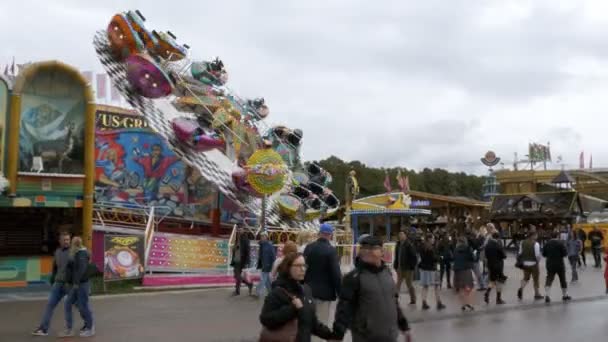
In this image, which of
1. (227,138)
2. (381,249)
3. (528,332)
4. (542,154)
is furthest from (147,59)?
(542,154)

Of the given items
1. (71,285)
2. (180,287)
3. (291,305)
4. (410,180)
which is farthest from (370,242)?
(410,180)

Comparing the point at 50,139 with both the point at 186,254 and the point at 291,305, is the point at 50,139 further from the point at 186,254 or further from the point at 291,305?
the point at 291,305

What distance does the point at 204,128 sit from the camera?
79.2 ft

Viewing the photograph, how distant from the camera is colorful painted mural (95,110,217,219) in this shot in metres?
23.9

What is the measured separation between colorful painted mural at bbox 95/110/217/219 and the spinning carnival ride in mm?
1219

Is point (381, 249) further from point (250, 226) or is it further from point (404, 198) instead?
point (404, 198)

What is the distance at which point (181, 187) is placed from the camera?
2452cm

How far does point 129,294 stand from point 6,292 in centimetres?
312

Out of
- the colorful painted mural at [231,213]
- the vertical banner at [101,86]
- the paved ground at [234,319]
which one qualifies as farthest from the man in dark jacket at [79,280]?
the vertical banner at [101,86]

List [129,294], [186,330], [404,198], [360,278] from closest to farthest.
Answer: [360,278]
[186,330]
[129,294]
[404,198]

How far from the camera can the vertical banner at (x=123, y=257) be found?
16.5 m

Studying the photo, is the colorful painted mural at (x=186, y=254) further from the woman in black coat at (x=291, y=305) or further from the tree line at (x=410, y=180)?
the tree line at (x=410, y=180)

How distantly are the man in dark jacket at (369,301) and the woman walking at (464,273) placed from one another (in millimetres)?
8716

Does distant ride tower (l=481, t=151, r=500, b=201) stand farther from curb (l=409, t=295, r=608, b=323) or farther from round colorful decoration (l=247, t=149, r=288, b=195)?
curb (l=409, t=295, r=608, b=323)
